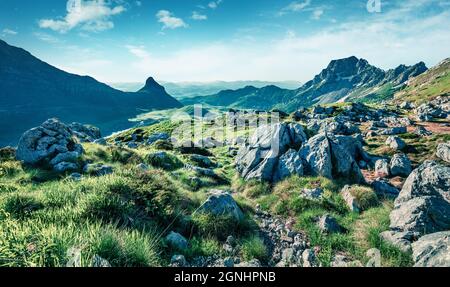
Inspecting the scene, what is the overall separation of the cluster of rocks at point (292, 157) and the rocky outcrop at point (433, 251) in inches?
396

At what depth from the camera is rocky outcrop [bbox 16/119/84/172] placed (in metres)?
20.8

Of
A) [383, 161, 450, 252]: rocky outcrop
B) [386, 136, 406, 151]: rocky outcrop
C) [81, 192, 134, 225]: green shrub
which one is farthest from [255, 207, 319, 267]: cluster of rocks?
[386, 136, 406, 151]: rocky outcrop

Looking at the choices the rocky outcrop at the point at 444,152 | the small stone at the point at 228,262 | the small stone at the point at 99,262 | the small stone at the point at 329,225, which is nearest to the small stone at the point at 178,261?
the small stone at the point at 228,262

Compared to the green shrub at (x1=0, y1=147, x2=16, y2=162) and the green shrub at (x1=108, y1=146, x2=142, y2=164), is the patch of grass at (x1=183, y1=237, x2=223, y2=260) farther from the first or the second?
the green shrub at (x1=0, y1=147, x2=16, y2=162)

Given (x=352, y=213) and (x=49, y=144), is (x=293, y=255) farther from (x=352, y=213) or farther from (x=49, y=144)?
(x=49, y=144)

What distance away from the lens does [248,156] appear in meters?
22.0

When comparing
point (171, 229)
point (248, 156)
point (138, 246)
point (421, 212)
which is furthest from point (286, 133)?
point (138, 246)

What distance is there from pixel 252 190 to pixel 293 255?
29.4 feet

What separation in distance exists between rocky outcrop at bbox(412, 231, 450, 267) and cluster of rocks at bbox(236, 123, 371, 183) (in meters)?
10.0

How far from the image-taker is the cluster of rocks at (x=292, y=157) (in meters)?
18.7

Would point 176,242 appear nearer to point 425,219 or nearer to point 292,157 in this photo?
point 425,219

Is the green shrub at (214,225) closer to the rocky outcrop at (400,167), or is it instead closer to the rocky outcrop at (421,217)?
the rocky outcrop at (421,217)

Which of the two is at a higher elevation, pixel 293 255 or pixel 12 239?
pixel 12 239
